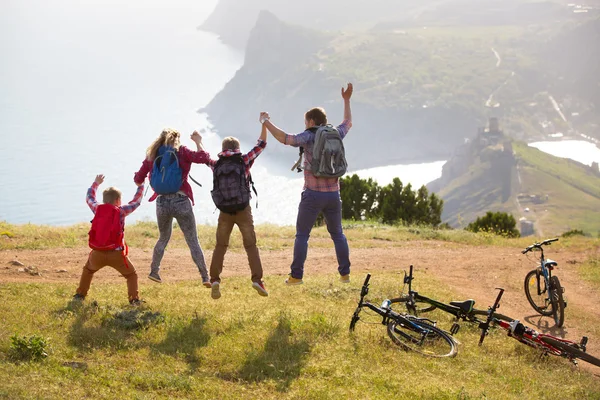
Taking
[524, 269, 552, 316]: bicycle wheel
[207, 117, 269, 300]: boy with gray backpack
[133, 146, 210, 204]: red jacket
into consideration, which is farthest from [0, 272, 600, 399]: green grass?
[524, 269, 552, 316]: bicycle wheel

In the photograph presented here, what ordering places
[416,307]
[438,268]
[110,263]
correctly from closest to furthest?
[110,263]
[416,307]
[438,268]

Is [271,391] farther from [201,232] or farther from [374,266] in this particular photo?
[201,232]

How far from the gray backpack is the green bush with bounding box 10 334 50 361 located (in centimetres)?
464

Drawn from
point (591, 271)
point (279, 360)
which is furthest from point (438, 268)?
point (279, 360)

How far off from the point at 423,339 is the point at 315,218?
8.78ft

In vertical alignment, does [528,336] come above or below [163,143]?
below

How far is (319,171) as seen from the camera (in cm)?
1059

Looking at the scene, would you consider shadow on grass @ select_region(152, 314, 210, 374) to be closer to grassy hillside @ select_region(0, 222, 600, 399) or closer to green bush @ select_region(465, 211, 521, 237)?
grassy hillside @ select_region(0, 222, 600, 399)

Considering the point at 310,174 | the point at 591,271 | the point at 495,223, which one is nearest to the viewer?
the point at 310,174

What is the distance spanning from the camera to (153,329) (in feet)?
33.4

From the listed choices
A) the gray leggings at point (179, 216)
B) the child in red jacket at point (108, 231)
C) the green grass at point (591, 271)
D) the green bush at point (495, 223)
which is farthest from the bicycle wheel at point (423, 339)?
the green bush at point (495, 223)

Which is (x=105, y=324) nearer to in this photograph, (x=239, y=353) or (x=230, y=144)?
(x=239, y=353)

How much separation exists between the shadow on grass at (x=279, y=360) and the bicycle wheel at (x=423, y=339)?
1.57 metres

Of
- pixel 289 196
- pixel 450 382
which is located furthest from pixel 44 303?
pixel 289 196
